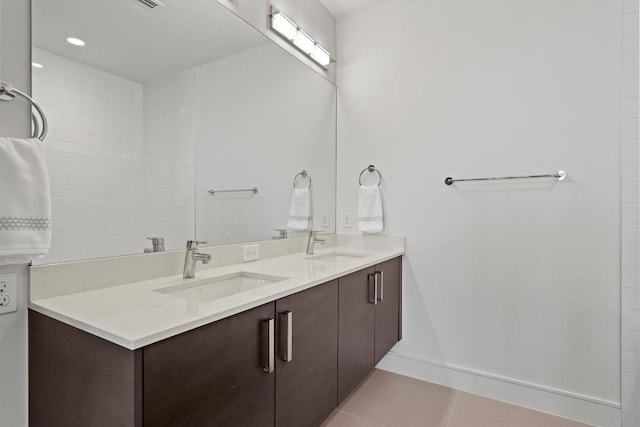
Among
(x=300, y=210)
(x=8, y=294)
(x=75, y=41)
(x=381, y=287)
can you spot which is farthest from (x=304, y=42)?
(x=8, y=294)

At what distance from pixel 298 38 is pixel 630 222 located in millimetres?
2054

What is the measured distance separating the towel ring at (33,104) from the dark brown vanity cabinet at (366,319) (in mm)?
1179

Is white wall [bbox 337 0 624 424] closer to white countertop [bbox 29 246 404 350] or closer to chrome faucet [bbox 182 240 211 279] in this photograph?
white countertop [bbox 29 246 404 350]

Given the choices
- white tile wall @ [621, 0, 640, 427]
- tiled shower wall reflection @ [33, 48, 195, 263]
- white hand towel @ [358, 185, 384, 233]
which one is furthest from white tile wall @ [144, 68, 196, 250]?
white tile wall @ [621, 0, 640, 427]

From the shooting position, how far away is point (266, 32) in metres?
1.90

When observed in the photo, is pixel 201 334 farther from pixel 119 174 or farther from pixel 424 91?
pixel 424 91

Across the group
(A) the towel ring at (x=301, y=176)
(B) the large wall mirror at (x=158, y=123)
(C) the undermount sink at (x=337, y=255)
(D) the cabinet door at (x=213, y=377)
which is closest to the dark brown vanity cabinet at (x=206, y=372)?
(D) the cabinet door at (x=213, y=377)

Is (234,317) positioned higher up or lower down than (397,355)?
higher up

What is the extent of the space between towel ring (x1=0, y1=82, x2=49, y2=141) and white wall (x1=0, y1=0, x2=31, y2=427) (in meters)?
0.02

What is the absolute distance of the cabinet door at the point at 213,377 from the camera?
2.52 ft

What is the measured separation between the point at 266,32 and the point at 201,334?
168cm

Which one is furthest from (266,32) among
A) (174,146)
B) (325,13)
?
(174,146)

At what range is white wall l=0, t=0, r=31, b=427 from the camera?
3.11 feet

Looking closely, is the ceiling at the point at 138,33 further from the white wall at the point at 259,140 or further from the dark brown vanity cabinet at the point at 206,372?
the dark brown vanity cabinet at the point at 206,372
